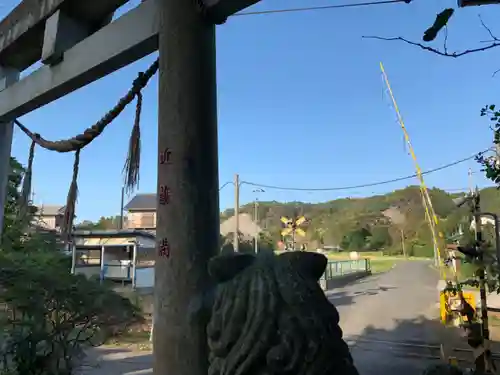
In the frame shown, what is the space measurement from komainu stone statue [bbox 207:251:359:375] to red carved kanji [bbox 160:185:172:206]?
3.29 feet

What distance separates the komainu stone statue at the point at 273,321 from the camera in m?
0.62

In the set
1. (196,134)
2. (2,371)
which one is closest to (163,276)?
(196,134)

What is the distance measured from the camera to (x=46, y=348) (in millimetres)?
3404

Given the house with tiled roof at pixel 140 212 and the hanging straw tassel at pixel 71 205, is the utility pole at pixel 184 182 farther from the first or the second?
the house with tiled roof at pixel 140 212

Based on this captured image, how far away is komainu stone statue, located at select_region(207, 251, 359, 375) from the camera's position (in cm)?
62

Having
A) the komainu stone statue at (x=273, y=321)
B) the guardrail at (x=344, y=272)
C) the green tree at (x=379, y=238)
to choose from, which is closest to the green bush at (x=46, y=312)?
the komainu stone statue at (x=273, y=321)

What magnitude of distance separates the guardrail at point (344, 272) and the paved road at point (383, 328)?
0.32m

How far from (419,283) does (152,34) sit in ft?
48.2

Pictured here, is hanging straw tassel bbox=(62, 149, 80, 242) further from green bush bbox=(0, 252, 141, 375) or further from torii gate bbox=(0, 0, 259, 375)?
green bush bbox=(0, 252, 141, 375)

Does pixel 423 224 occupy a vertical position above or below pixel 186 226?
above

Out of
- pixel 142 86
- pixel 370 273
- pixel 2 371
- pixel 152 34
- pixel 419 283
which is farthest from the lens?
pixel 370 273

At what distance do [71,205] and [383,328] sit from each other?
7.13 m

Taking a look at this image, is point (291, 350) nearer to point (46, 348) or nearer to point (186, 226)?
point (186, 226)

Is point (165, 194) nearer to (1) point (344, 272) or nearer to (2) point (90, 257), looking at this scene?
(2) point (90, 257)
